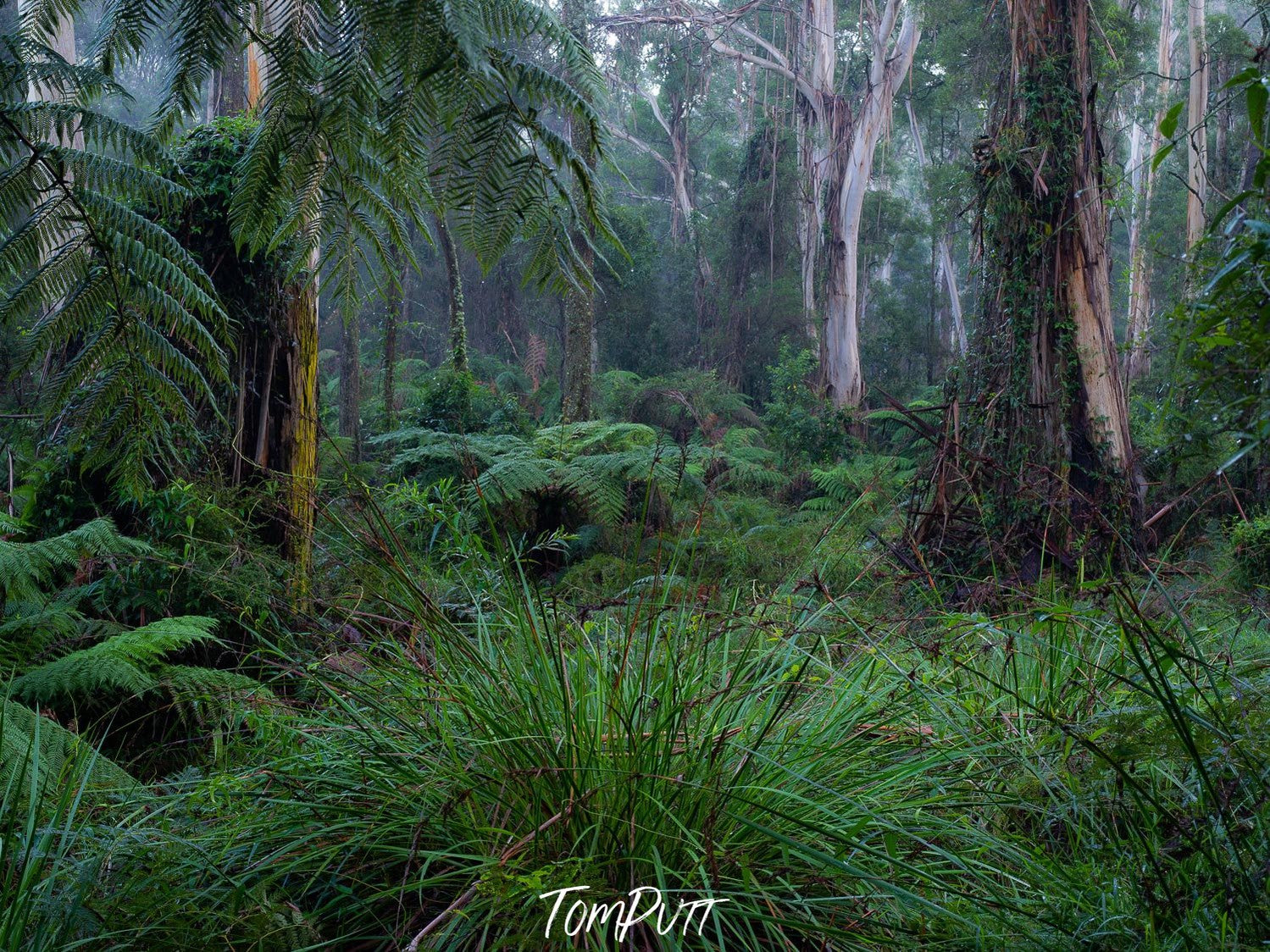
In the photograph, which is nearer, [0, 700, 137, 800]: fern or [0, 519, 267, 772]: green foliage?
[0, 700, 137, 800]: fern

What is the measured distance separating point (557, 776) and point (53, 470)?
3555 millimetres

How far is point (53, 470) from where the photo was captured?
4.26 meters

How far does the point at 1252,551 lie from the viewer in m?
5.95

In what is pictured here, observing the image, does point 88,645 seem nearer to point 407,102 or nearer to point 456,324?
point 407,102

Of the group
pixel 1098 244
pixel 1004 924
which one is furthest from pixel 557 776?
pixel 1098 244

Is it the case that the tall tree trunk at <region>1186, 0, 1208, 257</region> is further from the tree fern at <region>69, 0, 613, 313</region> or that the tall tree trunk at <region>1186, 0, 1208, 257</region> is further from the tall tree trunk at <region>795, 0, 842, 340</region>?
the tree fern at <region>69, 0, 613, 313</region>

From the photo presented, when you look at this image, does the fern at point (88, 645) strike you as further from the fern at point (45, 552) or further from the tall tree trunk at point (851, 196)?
the tall tree trunk at point (851, 196)

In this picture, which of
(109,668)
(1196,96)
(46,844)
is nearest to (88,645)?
(109,668)

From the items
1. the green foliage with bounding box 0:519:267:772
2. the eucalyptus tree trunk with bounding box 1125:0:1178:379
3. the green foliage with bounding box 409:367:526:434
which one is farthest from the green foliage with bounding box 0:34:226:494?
the eucalyptus tree trunk with bounding box 1125:0:1178:379

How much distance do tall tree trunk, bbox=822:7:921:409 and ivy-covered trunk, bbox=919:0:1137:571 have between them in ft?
30.6

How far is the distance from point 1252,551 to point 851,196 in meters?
11.7

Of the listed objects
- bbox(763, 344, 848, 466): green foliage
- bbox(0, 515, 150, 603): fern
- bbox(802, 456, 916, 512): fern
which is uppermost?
bbox(0, 515, 150, 603): fern

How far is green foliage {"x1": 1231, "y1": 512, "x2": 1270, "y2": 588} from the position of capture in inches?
234

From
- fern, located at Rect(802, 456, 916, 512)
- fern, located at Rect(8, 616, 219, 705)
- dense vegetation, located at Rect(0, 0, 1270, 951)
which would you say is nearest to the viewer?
dense vegetation, located at Rect(0, 0, 1270, 951)
